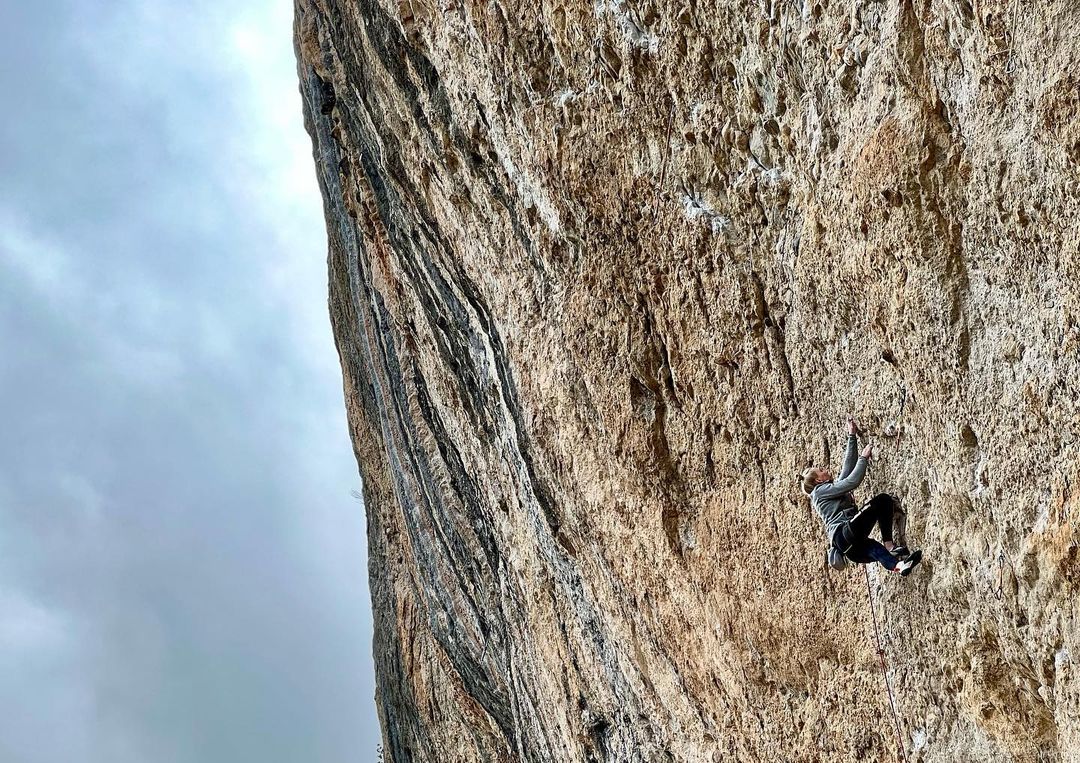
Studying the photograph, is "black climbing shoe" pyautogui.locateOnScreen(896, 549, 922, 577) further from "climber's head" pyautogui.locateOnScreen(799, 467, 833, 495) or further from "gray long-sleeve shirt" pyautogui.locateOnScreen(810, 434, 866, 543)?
"climber's head" pyautogui.locateOnScreen(799, 467, 833, 495)

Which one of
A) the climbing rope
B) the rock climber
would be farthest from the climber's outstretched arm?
the climbing rope

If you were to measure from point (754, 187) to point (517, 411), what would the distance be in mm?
3640

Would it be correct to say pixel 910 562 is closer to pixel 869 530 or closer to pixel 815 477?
pixel 869 530

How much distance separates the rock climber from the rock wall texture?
0.51 feet

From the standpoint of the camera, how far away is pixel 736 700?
26.1 feet

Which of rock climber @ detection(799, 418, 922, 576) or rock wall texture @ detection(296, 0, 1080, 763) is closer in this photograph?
rock wall texture @ detection(296, 0, 1080, 763)

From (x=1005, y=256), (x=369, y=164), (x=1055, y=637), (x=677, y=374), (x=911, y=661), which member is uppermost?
(x=369, y=164)

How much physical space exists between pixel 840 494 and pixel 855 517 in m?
0.18

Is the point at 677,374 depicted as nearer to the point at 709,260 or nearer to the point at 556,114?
the point at 709,260

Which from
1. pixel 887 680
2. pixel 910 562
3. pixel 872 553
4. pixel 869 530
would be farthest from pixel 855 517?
pixel 887 680

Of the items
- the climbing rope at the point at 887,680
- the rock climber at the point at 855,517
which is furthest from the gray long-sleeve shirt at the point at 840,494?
the climbing rope at the point at 887,680

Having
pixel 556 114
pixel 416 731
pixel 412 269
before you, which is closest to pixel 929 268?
pixel 556 114

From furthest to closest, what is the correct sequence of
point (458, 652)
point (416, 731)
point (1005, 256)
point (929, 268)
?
point (416, 731)
point (458, 652)
point (929, 268)
point (1005, 256)

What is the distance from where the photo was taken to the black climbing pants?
6.23 m
